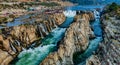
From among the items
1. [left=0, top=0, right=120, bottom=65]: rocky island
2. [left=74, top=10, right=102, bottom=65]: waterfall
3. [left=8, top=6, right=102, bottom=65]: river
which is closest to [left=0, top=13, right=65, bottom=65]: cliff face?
[left=0, top=0, right=120, bottom=65]: rocky island

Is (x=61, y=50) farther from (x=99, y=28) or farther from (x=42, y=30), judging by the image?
(x=99, y=28)

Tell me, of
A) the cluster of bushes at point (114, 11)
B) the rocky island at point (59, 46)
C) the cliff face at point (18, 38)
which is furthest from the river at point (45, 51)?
the cluster of bushes at point (114, 11)

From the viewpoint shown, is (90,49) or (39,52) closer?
(90,49)

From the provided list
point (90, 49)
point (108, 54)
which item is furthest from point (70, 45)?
point (108, 54)

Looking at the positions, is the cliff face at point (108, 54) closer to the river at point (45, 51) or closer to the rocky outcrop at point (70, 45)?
the river at point (45, 51)

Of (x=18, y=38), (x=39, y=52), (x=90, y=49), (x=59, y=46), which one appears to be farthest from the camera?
(x=18, y=38)

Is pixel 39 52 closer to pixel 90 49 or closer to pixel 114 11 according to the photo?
pixel 90 49

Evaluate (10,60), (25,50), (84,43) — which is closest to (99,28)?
(84,43)
